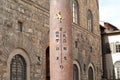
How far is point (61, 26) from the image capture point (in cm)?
Result: 682

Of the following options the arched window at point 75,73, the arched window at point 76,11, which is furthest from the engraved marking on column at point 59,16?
the arched window at point 76,11

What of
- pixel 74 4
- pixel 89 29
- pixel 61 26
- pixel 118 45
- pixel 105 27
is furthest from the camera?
pixel 105 27

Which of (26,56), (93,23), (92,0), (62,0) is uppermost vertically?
(92,0)

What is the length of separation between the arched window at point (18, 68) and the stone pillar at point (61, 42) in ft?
23.3

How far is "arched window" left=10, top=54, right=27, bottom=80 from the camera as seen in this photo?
13.6 metres

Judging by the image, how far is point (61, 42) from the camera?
6723 mm

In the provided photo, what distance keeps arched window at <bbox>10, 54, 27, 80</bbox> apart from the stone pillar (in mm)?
7108

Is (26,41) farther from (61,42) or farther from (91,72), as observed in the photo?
(91,72)

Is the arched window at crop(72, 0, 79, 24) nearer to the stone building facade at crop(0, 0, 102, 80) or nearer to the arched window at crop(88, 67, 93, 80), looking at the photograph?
the stone building facade at crop(0, 0, 102, 80)

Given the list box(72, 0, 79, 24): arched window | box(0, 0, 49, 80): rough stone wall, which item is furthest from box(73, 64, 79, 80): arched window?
box(0, 0, 49, 80): rough stone wall

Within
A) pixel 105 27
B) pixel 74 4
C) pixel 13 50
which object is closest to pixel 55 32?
pixel 13 50

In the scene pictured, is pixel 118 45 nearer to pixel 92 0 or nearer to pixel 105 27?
pixel 105 27

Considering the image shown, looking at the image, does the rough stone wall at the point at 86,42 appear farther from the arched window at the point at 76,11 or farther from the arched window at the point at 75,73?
the arched window at the point at 75,73

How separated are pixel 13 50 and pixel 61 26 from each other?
702 cm
